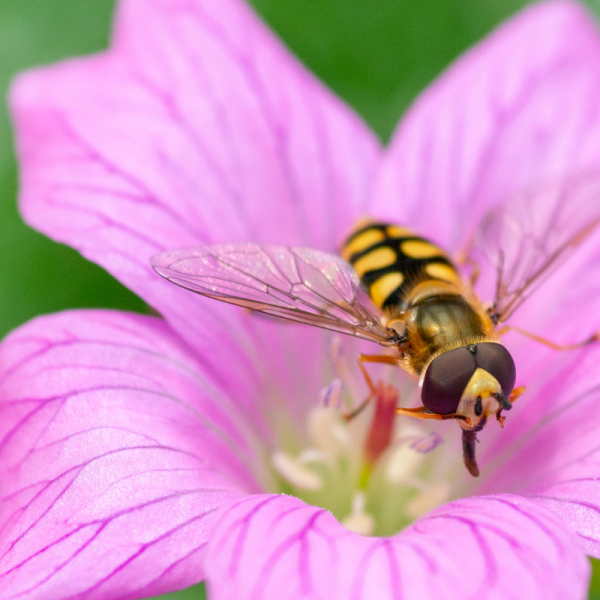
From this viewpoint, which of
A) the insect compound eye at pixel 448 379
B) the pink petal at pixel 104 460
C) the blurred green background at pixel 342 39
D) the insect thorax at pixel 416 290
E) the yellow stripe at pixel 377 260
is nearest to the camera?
the pink petal at pixel 104 460

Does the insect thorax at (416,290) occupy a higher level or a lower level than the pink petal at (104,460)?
higher

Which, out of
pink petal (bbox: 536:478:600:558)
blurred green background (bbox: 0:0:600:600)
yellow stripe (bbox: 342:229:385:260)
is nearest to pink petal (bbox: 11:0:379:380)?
yellow stripe (bbox: 342:229:385:260)

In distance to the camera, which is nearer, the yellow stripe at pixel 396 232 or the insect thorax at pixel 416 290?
the insect thorax at pixel 416 290

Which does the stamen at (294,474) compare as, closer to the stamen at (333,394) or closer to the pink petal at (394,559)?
the stamen at (333,394)

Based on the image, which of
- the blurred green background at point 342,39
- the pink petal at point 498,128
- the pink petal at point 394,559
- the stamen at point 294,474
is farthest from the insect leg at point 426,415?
the blurred green background at point 342,39

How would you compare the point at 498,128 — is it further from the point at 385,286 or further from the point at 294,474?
the point at 294,474

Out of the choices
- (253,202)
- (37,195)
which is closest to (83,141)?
(37,195)
